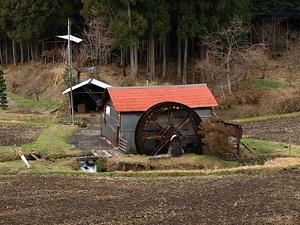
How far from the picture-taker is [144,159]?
16.9 metres

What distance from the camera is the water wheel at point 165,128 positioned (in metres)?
18.2

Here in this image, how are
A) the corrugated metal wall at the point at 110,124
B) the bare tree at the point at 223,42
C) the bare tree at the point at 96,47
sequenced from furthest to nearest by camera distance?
the bare tree at the point at 96,47, the bare tree at the point at 223,42, the corrugated metal wall at the point at 110,124

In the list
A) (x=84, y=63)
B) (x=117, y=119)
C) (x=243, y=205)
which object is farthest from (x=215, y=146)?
(x=84, y=63)

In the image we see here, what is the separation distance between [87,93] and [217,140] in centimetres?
1588

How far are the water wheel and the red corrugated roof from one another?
736 millimetres

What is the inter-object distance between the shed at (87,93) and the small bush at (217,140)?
1273 cm

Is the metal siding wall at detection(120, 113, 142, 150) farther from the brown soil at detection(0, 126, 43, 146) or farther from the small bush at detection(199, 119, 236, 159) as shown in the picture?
the brown soil at detection(0, 126, 43, 146)

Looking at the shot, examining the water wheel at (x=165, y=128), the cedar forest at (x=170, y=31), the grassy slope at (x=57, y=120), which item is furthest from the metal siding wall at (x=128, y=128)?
the cedar forest at (x=170, y=31)

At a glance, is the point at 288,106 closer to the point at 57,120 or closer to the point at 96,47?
the point at 57,120

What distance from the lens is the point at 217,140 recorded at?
1709 centimetres

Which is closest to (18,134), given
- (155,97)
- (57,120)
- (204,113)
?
(57,120)

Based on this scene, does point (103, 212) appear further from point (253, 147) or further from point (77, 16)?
point (77, 16)

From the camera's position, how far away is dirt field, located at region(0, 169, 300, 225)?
10.3 meters

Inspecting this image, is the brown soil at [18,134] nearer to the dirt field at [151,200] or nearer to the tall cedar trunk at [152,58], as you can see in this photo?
the dirt field at [151,200]
